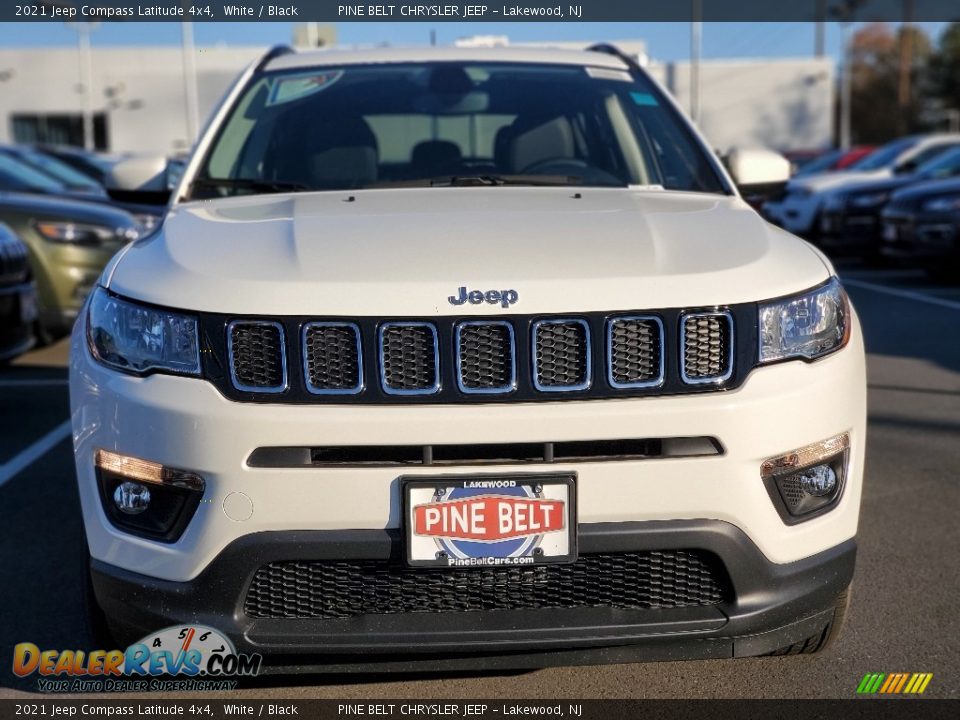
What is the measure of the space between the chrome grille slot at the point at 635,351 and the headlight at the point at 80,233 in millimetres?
6631

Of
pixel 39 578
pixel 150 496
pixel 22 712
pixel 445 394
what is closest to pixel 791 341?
pixel 445 394

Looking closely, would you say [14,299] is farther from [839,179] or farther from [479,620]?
[839,179]

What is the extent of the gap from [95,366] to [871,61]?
87456 mm

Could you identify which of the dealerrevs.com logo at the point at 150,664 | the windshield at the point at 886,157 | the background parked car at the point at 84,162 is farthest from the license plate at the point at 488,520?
the windshield at the point at 886,157

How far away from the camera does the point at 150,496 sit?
2799mm

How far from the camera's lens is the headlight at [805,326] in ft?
9.31

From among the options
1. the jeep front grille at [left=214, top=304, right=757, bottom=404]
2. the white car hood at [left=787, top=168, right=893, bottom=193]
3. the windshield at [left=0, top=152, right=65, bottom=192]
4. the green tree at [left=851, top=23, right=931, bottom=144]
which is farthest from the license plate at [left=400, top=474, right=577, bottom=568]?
the green tree at [left=851, top=23, right=931, bottom=144]

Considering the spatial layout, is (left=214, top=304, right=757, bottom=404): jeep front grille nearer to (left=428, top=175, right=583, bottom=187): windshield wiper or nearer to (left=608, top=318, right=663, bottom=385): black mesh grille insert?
(left=608, top=318, right=663, bottom=385): black mesh grille insert

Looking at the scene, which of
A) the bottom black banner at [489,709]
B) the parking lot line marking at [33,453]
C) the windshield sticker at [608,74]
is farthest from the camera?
the parking lot line marking at [33,453]

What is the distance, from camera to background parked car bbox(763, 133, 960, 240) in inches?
640

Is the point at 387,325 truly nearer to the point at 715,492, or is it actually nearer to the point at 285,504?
the point at 285,504

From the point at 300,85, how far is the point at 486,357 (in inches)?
87.5

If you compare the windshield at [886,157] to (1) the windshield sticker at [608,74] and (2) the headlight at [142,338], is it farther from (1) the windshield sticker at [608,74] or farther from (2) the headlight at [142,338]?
(2) the headlight at [142,338]

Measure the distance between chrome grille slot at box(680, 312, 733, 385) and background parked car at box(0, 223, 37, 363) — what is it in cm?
454
